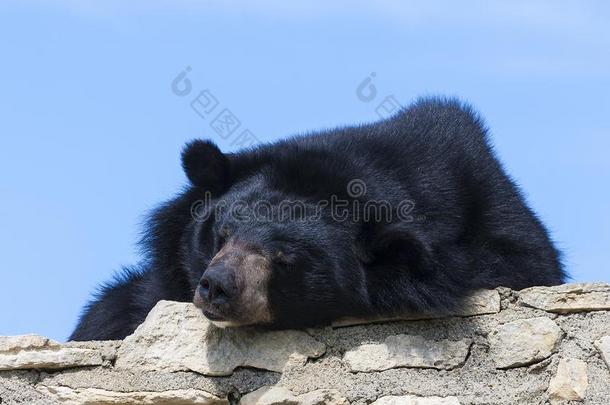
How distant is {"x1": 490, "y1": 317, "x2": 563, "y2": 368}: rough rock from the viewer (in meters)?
5.06

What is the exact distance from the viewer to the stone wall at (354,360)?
5.04m

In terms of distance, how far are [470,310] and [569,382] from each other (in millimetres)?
589

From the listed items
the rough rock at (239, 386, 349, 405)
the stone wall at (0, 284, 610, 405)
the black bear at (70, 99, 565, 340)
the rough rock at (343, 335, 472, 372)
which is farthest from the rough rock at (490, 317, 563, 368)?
the rough rock at (239, 386, 349, 405)

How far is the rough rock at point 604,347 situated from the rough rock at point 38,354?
2186mm

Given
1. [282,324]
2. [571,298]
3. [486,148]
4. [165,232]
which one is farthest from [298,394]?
[486,148]

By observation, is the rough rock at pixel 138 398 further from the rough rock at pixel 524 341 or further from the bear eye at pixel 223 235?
the rough rock at pixel 524 341

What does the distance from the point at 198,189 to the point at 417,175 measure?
117 cm

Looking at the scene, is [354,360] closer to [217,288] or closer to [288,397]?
[288,397]

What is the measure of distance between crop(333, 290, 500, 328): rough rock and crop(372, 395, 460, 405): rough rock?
441 mm

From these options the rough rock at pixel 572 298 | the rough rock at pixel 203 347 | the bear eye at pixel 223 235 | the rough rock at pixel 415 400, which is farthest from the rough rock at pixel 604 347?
the bear eye at pixel 223 235

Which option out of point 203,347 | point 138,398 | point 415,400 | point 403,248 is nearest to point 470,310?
point 403,248

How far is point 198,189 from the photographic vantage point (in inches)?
246

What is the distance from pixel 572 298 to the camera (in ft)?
16.9

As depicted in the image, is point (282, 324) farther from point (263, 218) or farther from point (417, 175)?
point (417, 175)
